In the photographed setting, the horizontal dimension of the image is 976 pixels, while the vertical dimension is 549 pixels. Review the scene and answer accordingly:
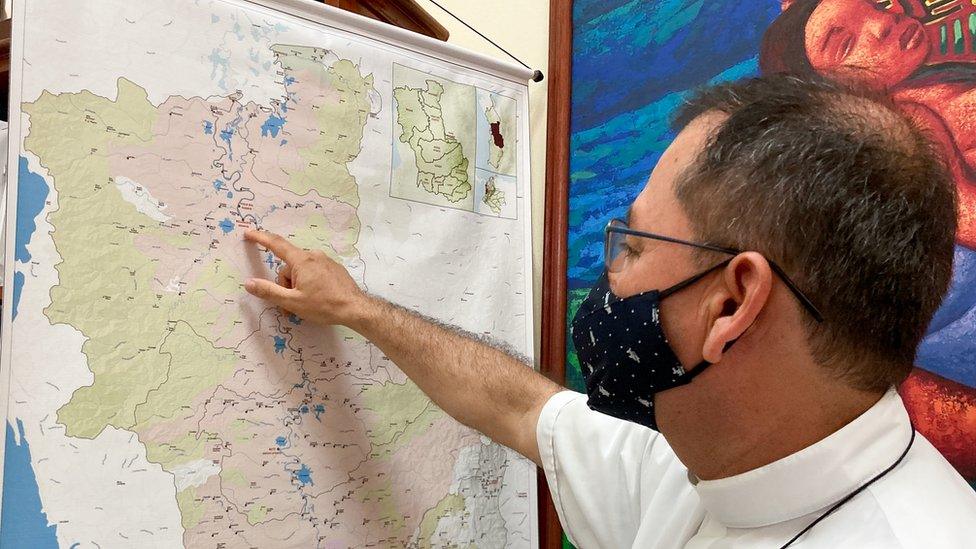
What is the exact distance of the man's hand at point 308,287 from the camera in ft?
3.43

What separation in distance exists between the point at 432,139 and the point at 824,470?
33.1 inches

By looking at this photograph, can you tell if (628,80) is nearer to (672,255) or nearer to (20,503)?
(672,255)

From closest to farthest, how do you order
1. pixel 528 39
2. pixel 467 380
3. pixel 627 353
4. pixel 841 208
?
1. pixel 841 208
2. pixel 627 353
3. pixel 467 380
4. pixel 528 39

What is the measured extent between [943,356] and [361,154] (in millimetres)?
959

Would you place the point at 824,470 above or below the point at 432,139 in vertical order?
below

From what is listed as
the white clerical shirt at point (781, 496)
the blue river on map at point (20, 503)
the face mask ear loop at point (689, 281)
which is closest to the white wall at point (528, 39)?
the white clerical shirt at point (781, 496)

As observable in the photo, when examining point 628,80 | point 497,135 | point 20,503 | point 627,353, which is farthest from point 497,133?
point 20,503

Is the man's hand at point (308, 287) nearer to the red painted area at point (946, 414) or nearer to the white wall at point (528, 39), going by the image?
the white wall at point (528, 39)

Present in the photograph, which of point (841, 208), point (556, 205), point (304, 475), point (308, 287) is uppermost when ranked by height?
point (841, 208)

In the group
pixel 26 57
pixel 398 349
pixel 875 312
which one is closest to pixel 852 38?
pixel 875 312

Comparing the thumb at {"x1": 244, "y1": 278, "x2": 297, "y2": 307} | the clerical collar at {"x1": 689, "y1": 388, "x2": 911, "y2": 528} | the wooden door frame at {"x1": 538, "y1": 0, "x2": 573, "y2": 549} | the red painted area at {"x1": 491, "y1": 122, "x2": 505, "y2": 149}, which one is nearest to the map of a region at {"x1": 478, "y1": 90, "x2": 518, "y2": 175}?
the red painted area at {"x1": 491, "y1": 122, "x2": 505, "y2": 149}

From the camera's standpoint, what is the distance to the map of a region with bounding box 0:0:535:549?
34.8 inches

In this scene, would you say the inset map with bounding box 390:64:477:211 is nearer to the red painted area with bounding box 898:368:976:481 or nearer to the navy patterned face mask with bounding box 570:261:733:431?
the navy patterned face mask with bounding box 570:261:733:431

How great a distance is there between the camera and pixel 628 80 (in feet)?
4.77
